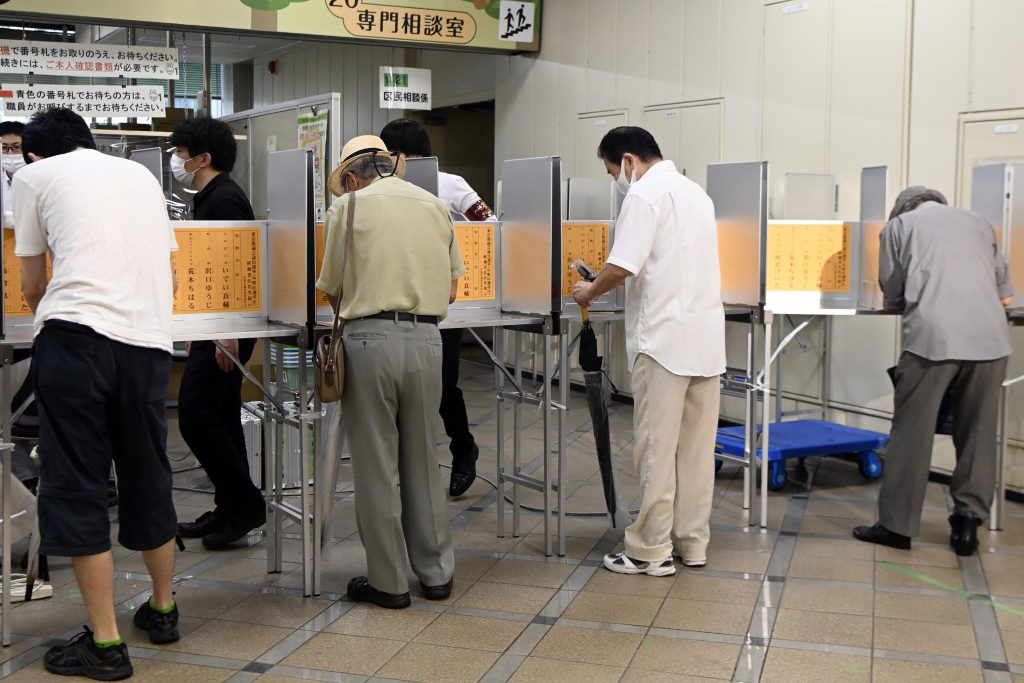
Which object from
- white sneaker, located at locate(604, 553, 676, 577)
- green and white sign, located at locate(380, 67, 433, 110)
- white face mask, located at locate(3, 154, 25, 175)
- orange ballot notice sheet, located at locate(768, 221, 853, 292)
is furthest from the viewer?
green and white sign, located at locate(380, 67, 433, 110)

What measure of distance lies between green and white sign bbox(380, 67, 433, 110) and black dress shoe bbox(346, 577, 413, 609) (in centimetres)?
509

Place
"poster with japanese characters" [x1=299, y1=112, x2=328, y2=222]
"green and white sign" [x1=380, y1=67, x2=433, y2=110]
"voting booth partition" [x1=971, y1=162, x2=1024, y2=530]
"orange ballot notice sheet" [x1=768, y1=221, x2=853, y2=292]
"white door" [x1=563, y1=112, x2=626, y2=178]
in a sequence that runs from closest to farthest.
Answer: "voting booth partition" [x1=971, y1=162, x2=1024, y2=530] → "orange ballot notice sheet" [x1=768, y1=221, x2=853, y2=292] → "poster with japanese characters" [x1=299, y1=112, x2=328, y2=222] → "white door" [x1=563, y1=112, x2=626, y2=178] → "green and white sign" [x1=380, y1=67, x2=433, y2=110]

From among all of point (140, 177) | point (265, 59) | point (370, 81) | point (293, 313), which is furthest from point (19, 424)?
point (265, 59)

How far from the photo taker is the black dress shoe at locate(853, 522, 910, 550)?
4371mm

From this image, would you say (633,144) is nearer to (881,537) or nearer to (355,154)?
(355,154)

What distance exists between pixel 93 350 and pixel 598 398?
2.04 meters

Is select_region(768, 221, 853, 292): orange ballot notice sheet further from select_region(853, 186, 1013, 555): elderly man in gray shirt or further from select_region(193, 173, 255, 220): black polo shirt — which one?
select_region(193, 173, 255, 220): black polo shirt

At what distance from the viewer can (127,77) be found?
22.6 ft

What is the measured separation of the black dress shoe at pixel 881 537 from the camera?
437 centimetres

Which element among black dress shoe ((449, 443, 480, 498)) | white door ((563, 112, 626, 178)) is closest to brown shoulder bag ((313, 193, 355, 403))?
Result: black dress shoe ((449, 443, 480, 498))

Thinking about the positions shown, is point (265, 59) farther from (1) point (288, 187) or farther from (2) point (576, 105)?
(1) point (288, 187)

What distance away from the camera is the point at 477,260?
4.32 m

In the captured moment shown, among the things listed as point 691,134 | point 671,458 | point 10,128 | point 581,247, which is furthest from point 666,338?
point 10,128

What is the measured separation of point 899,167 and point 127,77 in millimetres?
4623
